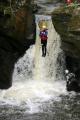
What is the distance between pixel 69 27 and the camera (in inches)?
772

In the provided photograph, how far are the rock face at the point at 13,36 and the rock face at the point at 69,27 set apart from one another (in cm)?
195

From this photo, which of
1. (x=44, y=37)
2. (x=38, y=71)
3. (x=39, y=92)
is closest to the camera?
(x=39, y=92)

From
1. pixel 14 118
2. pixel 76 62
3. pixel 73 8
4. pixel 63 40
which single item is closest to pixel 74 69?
pixel 76 62

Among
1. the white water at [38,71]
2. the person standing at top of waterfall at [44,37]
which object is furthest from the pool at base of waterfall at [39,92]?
the person standing at top of waterfall at [44,37]

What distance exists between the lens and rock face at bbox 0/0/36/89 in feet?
69.4

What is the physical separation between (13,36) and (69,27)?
322cm

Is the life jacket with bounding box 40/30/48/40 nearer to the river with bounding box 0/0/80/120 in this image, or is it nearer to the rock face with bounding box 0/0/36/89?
the rock face with bounding box 0/0/36/89

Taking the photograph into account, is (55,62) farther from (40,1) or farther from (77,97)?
(40,1)

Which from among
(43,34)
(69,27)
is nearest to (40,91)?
(43,34)

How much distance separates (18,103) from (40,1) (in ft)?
32.7

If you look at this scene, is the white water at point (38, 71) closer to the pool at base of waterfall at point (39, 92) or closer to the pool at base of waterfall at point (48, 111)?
the pool at base of waterfall at point (39, 92)

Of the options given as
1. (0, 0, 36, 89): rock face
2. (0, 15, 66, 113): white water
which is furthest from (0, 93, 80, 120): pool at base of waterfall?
(0, 0, 36, 89): rock face

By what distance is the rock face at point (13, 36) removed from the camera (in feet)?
69.4

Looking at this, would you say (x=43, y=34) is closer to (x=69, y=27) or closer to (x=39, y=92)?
(x=69, y=27)
